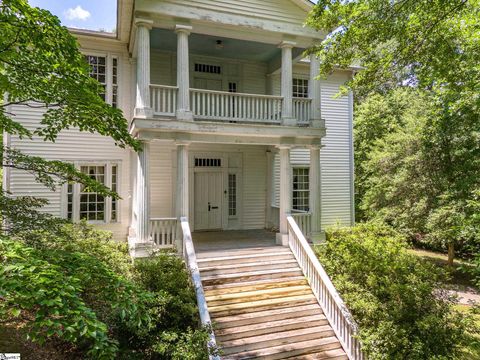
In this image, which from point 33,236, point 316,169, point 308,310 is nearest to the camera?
point 33,236

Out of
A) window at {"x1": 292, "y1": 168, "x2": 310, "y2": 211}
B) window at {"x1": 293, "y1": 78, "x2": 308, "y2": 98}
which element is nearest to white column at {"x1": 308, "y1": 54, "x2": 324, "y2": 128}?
window at {"x1": 293, "y1": 78, "x2": 308, "y2": 98}

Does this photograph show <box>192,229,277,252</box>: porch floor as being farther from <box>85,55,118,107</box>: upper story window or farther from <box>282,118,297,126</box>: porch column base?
<box>85,55,118,107</box>: upper story window

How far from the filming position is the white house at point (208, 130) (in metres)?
9.02

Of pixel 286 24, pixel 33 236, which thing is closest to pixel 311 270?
pixel 33 236

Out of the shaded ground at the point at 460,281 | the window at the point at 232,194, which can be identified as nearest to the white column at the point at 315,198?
the window at the point at 232,194

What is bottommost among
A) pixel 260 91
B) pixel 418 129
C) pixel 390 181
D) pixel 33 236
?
pixel 33 236

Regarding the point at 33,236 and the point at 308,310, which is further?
the point at 308,310

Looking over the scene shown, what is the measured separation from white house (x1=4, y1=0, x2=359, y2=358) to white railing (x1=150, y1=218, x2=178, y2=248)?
38mm

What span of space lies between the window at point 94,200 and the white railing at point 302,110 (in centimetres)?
673

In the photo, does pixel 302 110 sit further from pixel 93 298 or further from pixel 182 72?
pixel 93 298

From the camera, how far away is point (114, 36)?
36.4ft

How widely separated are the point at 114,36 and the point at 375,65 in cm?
869

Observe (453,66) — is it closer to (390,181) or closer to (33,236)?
(390,181)

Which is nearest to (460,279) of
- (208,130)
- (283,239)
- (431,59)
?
(283,239)
